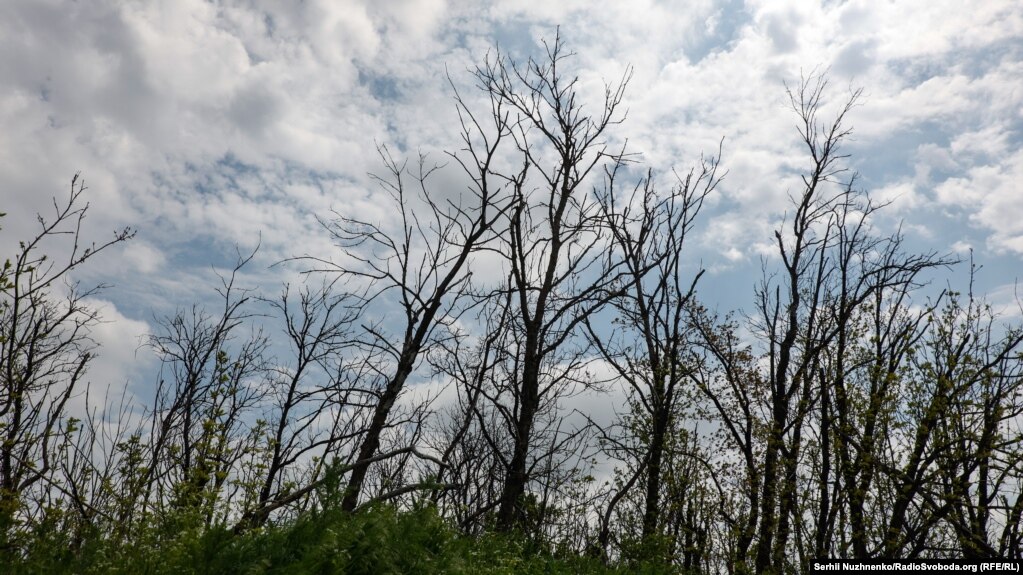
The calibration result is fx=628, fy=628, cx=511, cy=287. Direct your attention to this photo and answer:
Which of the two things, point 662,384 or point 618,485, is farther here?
point 662,384

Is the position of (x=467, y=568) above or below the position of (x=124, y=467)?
below

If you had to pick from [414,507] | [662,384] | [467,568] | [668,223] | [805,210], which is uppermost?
[805,210]

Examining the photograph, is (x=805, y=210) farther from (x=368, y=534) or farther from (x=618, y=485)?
(x=368, y=534)

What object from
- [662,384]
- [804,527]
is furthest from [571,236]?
[804,527]

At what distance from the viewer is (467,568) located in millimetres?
4000

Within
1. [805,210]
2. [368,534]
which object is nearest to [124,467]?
[368,534]

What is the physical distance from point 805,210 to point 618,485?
9.22 meters

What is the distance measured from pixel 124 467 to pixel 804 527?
9905mm

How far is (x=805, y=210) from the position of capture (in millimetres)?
17031

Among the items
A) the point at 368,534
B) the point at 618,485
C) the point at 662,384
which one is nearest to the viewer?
the point at 368,534

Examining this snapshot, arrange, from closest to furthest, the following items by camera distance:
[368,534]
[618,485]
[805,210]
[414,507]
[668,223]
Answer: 1. [368,534]
2. [414,507]
3. [618,485]
4. [668,223]
5. [805,210]

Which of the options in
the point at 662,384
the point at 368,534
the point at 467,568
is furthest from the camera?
the point at 662,384

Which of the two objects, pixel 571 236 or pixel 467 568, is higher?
pixel 571 236

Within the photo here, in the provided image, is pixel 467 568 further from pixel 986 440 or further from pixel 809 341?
pixel 809 341
